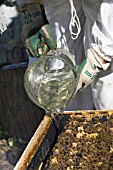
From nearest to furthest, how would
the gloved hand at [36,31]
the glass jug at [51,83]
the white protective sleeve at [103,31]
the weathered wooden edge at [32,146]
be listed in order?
1. the weathered wooden edge at [32,146]
2. the glass jug at [51,83]
3. the white protective sleeve at [103,31]
4. the gloved hand at [36,31]

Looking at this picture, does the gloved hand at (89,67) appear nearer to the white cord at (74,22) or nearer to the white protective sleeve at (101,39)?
the white protective sleeve at (101,39)

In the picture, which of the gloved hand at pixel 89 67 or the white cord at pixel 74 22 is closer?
the gloved hand at pixel 89 67

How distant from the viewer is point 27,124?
462 cm

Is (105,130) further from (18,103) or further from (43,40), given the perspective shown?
(18,103)

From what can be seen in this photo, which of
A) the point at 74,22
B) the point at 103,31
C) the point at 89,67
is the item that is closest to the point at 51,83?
the point at 89,67

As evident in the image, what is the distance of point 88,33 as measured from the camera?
9.34ft

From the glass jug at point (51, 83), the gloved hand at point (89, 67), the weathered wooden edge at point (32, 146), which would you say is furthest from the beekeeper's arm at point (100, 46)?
the weathered wooden edge at point (32, 146)

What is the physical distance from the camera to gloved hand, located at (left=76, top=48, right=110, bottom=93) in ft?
8.73

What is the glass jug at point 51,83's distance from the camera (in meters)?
2.51

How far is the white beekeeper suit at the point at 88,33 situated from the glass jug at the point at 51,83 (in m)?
0.23

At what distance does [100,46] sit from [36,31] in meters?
0.48

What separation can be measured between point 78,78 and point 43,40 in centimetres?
35

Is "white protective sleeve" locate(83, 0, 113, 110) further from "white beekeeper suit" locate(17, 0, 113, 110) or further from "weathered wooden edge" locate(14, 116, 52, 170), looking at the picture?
"weathered wooden edge" locate(14, 116, 52, 170)

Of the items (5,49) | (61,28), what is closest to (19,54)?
(5,49)
